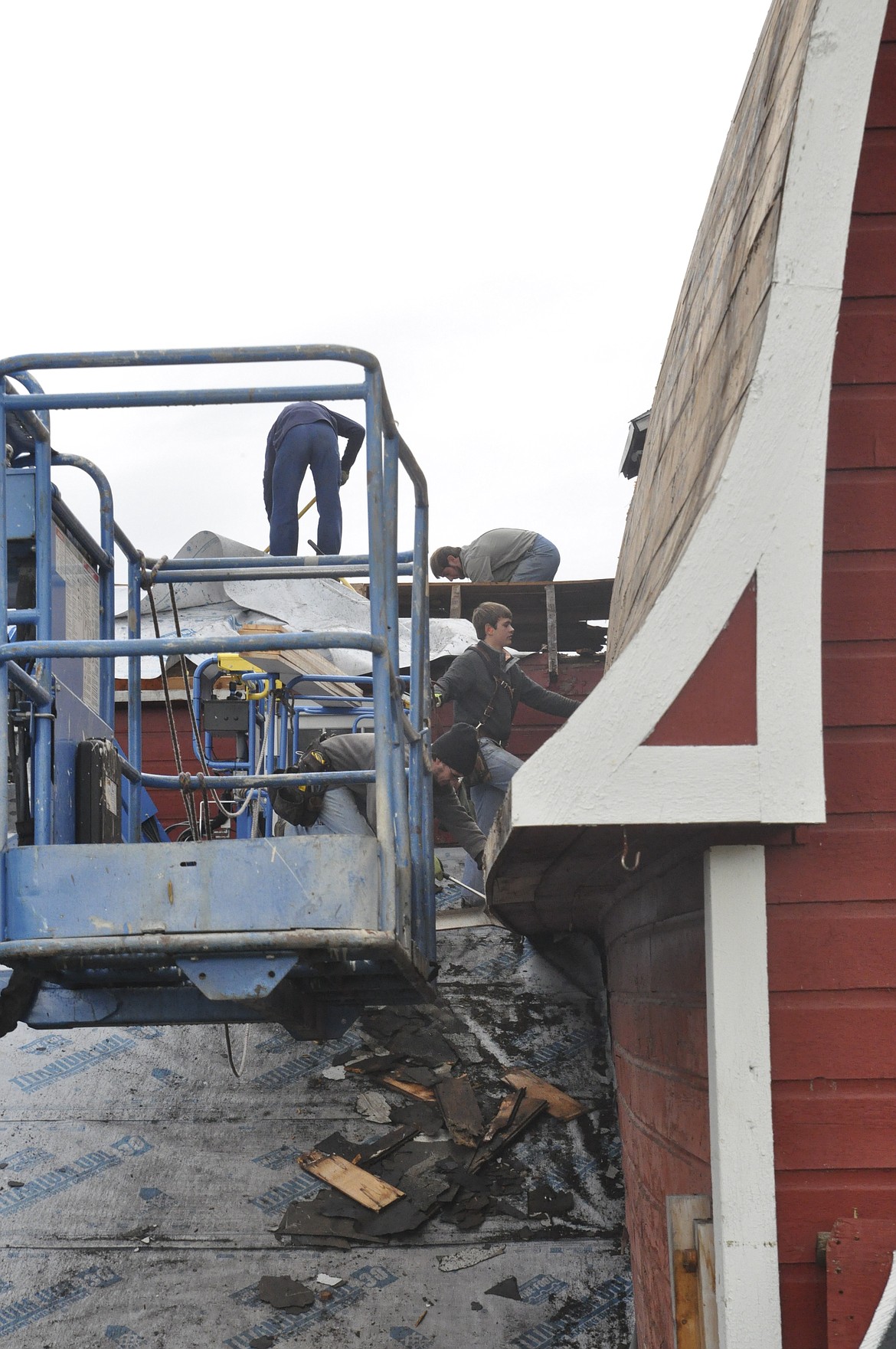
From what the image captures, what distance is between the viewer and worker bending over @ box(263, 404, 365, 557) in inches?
289

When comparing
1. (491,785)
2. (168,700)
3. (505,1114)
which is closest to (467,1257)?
(505,1114)

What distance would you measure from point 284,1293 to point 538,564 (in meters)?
7.72

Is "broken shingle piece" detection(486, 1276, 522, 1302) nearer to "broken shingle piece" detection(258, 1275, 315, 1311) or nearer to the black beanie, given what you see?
"broken shingle piece" detection(258, 1275, 315, 1311)

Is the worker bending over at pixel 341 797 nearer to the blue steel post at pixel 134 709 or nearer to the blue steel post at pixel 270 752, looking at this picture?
the blue steel post at pixel 270 752

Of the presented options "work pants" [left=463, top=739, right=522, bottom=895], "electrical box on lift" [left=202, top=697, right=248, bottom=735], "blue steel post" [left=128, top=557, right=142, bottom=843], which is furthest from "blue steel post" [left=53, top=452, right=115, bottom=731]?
"work pants" [left=463, top=739, right=522, bottom=895]

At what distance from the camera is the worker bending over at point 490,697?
8195mm

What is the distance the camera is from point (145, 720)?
11078 millimetres

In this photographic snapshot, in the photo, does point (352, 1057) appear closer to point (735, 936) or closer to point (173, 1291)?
point (173, 1291)

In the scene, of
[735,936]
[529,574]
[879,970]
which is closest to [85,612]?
[735,936]

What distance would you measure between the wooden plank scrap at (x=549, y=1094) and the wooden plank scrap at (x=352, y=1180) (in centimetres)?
106

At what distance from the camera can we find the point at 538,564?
1173 centimetres

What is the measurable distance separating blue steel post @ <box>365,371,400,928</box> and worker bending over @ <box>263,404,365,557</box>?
3964 mm

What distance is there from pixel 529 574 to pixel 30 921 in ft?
29.4

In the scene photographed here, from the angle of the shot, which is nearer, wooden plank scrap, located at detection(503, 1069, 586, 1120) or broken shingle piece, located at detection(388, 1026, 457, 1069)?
wooden plank scrap, located at detection(503, 1069, 586, 1120)
